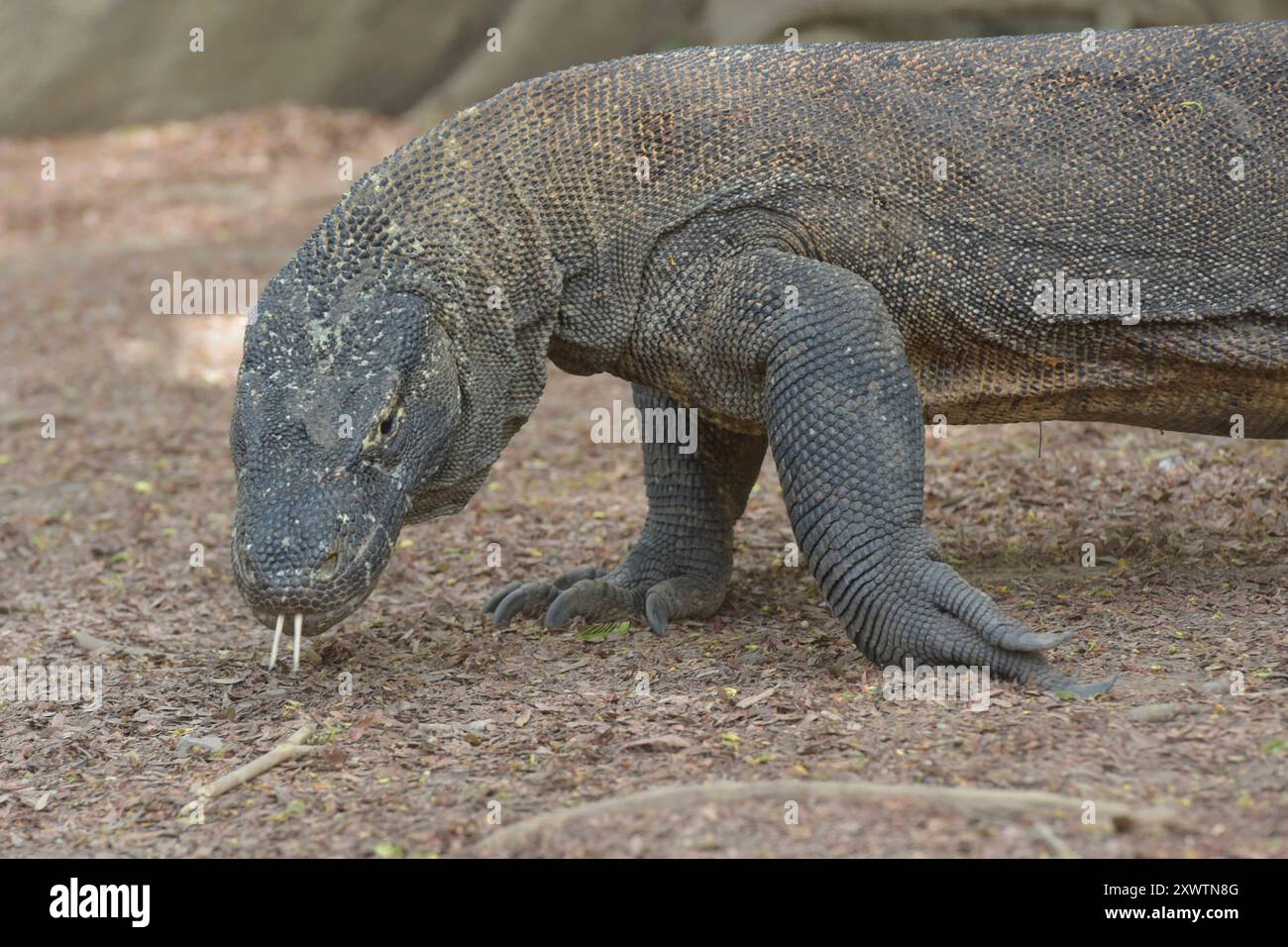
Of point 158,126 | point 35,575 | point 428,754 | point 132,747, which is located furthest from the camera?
point 158,126

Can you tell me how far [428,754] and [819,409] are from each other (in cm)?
141

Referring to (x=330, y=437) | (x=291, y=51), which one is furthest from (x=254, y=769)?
(x=291, y=51)

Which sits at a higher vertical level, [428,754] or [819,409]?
[819,409]

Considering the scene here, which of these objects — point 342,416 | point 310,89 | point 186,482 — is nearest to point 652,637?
point 342,416

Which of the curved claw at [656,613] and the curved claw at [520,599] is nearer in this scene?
the curved claw at [656,613]

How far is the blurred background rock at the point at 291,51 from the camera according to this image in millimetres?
16469

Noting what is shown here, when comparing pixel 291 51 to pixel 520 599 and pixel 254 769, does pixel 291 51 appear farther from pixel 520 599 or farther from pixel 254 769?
pixel 254 769

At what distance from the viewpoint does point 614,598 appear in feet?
17.0

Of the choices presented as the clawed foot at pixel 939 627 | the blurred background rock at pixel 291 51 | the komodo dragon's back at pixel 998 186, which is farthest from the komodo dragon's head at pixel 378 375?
the blurred background rock at pixel 291 51

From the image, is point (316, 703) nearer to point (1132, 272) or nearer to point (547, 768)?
point (547, 768)

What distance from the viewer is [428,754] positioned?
3840 millimetres

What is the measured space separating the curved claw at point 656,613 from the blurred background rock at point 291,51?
11868mm

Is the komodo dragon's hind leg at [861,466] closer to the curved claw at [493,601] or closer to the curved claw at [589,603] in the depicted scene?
the curved claw at [589,603]

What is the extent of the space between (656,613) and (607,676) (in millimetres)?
577
